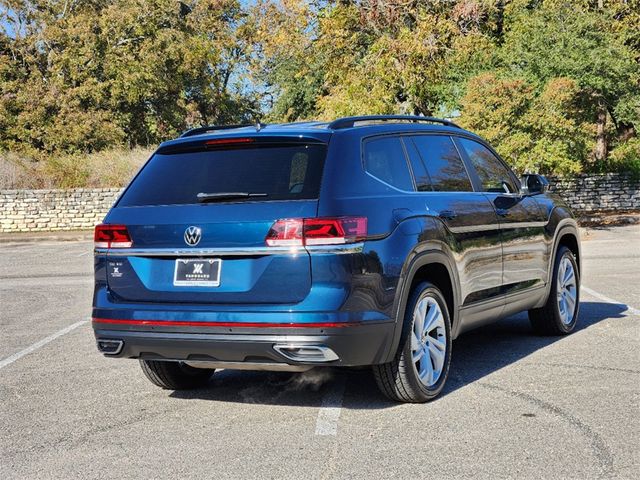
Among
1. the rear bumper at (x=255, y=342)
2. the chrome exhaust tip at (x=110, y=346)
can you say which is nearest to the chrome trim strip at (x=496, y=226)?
the rear bumper at (x=255, y=342)

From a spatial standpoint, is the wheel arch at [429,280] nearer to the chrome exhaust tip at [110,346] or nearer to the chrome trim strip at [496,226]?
the chrome trim strip at [496,226]

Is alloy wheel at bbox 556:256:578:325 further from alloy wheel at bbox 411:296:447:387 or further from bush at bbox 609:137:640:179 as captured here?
bush at bbox 609:137:640:179

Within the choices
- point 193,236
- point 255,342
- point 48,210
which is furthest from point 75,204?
point 255,342

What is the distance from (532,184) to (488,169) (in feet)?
2.16

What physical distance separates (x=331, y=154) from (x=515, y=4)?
2778 cm

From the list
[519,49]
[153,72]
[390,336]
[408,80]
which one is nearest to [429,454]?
[390,336]

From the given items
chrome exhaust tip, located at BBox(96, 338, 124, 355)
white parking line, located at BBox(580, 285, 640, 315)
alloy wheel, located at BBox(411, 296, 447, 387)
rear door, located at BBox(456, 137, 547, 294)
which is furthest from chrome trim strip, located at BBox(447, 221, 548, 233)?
white parking line, located at BBox(580, 285, 640, 315)

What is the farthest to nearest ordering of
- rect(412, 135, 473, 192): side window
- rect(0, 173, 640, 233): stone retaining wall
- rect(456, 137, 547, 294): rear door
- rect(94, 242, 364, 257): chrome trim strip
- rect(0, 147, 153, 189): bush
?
rect(0, 147, 153, 189): bush < rect(0, 173, 640, 233): stone retaining wall < rect(456, 137, 547, 294): rear door < rect(412, 135, 473, 192): side window < rect(94, 242, 364, 257): chrome trim strip

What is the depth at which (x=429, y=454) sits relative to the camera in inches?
200

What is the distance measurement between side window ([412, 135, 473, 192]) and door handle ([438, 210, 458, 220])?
7.7 inches

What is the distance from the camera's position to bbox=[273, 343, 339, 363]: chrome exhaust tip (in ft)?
18.1

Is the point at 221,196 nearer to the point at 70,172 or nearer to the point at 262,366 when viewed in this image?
the point at 262,366

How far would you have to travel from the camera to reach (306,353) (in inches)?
218

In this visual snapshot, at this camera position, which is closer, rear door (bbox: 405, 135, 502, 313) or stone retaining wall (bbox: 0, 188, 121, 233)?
rear door (bbox: 405, 135, 502, 313)
